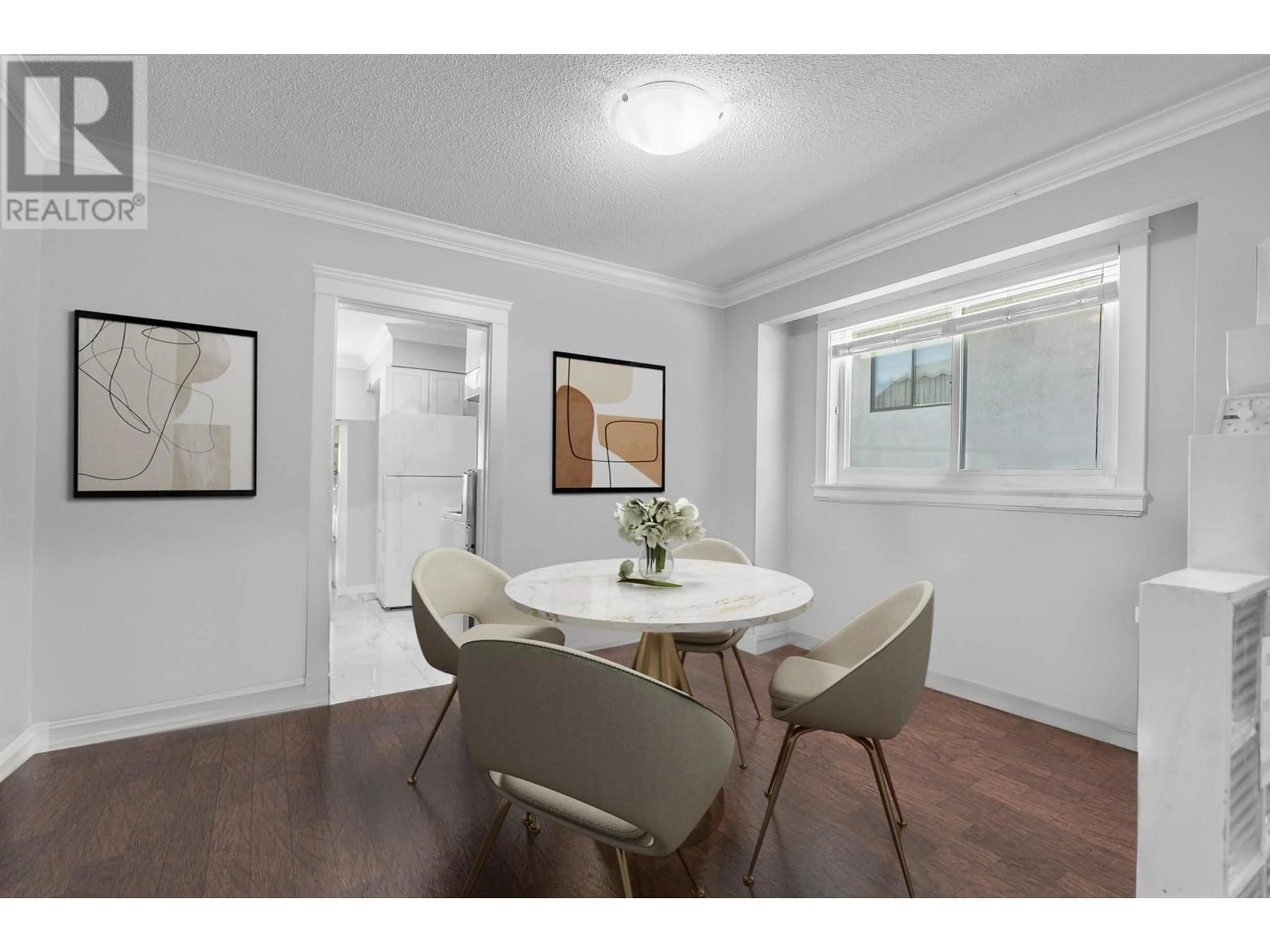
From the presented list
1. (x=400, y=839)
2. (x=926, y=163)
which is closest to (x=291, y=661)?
(x=400, y=839)

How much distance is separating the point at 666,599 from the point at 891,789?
86 centimetres

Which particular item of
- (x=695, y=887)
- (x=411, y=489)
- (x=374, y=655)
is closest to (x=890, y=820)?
(x=695, y=887)

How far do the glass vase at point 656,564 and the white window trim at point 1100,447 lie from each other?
1811 millimetres

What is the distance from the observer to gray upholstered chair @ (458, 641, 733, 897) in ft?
3.94

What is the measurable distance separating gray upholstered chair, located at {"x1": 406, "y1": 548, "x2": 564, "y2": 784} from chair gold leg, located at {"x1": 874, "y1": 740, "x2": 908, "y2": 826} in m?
1.06

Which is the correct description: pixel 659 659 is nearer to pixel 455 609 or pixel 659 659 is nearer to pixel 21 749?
pixel 455 609

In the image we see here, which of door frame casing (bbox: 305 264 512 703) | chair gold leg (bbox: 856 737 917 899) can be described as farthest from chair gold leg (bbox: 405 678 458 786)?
chair gold leg (bbox: 856 737 917 899)

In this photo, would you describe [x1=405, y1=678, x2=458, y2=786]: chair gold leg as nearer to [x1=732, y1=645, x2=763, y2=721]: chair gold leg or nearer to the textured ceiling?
[x1=732, y1=645, x2=763, y2=721]: chair gold leg

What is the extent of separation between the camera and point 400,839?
190 cm

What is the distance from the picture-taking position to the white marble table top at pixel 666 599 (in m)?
1.68

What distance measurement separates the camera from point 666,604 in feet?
Answer: 6.14

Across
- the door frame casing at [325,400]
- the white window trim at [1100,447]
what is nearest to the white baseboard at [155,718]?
the door frame casing at [325,400]

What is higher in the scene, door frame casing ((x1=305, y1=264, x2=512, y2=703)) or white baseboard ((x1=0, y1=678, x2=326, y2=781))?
door frame casing ((x1=305, y1=264, x2=512, y2=703))

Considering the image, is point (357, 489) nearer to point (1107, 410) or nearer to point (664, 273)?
point (664, 273)
